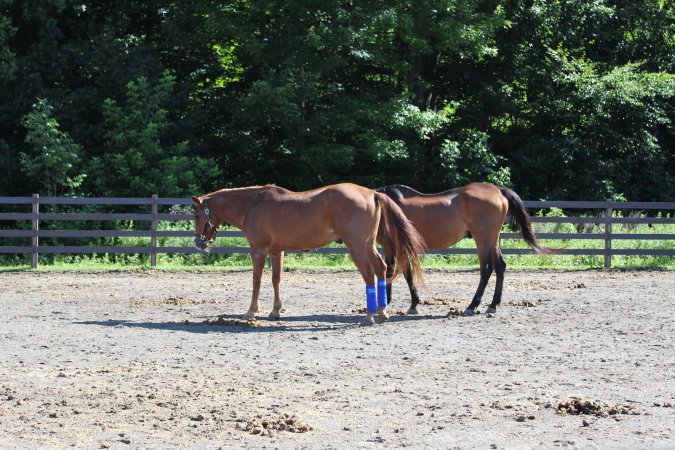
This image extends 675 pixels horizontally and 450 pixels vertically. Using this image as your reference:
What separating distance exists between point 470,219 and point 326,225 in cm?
213

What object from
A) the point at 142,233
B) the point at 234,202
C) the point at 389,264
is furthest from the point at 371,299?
the point at 142,233

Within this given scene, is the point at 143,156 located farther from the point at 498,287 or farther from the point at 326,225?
the point at 498,287

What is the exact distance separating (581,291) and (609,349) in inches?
219

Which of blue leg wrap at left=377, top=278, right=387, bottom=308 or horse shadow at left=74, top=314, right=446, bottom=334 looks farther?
blue leg wrap at left=377, top=278, right=387, bottom=308

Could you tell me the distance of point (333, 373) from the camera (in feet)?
28.0

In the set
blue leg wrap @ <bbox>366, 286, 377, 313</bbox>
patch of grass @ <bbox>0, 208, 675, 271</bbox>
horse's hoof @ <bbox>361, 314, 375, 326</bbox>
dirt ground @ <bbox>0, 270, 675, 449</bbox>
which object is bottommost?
dirt ground @ <bbox>0, 270, 675, 449</bbox>

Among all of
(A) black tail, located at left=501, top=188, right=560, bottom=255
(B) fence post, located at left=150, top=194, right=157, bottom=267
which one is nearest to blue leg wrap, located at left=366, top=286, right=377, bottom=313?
(A) black tail, located at left=501, top=188, right=560, bottom=255

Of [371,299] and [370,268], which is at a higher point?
[370,268]

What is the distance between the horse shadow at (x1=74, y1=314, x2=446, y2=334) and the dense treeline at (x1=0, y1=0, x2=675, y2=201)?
11896mm

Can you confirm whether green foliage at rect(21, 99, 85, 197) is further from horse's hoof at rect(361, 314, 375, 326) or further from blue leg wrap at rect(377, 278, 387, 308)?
horse's hoof at rect(361, 314, 375, 326)

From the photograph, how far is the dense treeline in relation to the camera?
966 inches

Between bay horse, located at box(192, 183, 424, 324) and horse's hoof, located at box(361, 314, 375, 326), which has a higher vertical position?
bay horse, located at box(192, 183, 424, 324)

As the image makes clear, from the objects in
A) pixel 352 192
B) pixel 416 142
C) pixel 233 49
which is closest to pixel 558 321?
pixel 352 192

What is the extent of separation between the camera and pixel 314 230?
12.1m
